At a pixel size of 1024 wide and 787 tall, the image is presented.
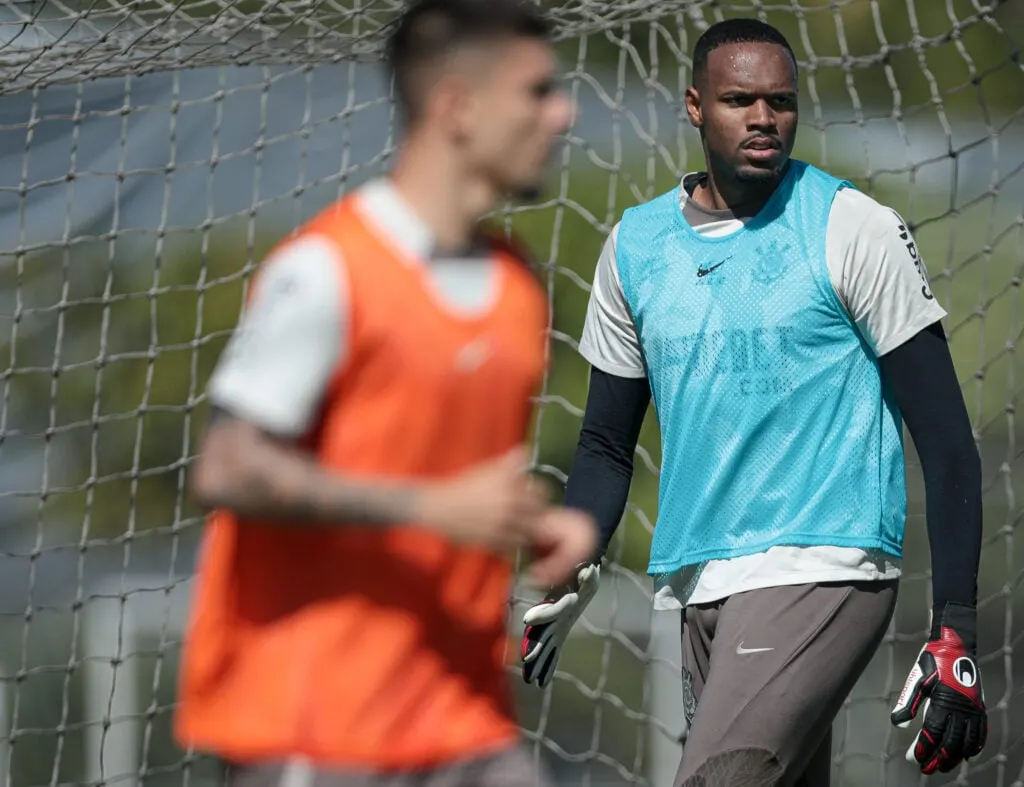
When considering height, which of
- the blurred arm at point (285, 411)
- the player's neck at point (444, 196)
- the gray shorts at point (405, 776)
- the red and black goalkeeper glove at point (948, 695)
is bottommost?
the red and black goalkeeper glove at point (948, 695)

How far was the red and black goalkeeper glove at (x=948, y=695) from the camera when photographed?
2904 millimetres

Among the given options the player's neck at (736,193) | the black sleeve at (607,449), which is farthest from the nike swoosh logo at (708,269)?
the black sleeve at (607,449)

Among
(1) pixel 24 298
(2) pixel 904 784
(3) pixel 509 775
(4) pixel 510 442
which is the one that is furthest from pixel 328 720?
(2) pixel 904 784

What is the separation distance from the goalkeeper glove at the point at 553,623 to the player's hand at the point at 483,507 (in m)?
1.32

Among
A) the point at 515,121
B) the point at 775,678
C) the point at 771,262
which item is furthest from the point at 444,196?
the point at 775,678

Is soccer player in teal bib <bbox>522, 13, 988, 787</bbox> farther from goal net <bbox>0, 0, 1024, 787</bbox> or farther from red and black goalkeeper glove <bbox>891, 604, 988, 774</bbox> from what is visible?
goal net <bbox>0, 0, 1024, 787</bbox>

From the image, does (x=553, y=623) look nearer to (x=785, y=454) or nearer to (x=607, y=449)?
(x=607, y=449)

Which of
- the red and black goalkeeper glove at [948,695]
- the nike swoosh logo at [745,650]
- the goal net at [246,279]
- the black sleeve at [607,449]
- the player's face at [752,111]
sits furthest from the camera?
the goal net at [246,279]

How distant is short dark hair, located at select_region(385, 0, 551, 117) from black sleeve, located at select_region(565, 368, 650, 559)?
1.39 m

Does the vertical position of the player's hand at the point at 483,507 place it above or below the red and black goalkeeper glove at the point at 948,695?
above

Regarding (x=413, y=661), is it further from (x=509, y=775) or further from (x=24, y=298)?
(x=24, y=298)

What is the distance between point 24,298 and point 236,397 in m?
5.45

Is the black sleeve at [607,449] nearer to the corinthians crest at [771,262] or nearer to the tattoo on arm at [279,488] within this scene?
the corinthians crest at [771,262]

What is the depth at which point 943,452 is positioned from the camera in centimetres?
298
